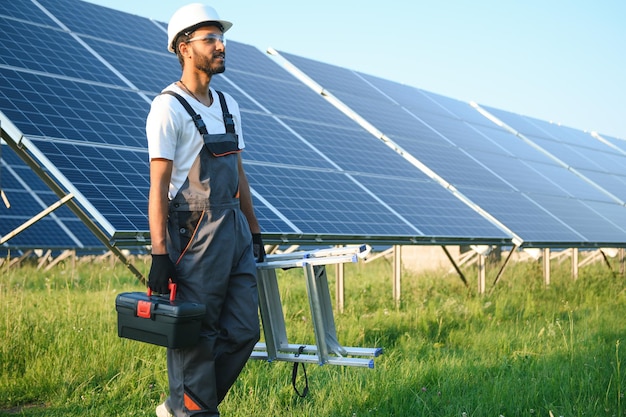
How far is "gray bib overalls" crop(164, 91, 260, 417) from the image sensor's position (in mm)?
3691

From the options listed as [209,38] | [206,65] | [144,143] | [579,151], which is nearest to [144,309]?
[206,65]

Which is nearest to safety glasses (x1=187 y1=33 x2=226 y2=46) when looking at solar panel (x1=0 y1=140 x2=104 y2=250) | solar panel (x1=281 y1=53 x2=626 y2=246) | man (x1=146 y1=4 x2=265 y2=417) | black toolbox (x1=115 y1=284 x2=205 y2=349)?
man (x1=146 y1=4 x2=265 y2=417)

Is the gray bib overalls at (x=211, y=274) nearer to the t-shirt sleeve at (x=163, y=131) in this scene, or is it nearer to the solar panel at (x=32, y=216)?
the t-shirt sleeve at (x=163, y=131)

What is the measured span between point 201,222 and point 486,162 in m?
9.64

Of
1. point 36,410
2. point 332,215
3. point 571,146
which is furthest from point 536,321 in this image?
point 571,146

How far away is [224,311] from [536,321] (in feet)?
17.1

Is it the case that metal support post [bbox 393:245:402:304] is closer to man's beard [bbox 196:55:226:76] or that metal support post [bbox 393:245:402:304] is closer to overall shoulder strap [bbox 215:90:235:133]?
overall shoulder strap [bbox 215:90:235:133]

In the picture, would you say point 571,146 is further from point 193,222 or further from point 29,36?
point 193,222

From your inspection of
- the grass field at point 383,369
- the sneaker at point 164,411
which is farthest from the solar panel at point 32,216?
the sneaker at point 164,411

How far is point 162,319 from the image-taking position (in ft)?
11.5

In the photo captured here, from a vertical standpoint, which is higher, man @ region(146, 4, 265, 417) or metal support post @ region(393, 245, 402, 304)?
man @ region(146, 4, 265, 417)

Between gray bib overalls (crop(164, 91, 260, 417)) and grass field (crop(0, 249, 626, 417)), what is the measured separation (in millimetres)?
1033

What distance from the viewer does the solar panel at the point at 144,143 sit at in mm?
6141

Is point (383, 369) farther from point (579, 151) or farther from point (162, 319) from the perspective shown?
point (579, 151)
